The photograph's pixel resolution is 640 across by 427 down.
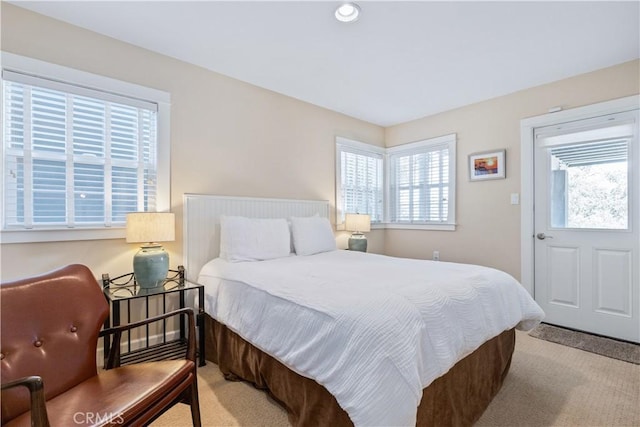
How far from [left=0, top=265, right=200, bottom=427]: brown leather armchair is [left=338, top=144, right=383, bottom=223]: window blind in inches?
117

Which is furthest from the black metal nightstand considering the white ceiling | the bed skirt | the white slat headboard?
the white ceiling

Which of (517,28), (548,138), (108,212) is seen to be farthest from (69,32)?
(548,138)

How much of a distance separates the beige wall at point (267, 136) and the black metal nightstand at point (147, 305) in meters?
0.15

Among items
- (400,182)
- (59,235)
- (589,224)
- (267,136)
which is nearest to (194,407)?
(59,235)

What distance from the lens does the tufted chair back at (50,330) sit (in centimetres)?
120

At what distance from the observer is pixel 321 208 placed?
384 cm

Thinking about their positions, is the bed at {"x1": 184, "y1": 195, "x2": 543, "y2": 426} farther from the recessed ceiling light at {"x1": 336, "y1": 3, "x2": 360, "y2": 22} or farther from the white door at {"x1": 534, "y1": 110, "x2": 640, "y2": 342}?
the recessed ceiling light at {"x1": 336, "y1": 3, "x2": 360, "y2": 22}

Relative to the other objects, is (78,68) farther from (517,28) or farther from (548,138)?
(548,138)

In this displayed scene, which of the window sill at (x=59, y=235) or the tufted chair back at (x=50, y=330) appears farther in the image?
the window sill at (x=59, y=235)

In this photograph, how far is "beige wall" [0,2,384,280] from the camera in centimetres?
212

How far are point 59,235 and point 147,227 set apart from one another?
589 millimetres

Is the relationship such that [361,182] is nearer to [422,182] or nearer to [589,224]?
[422,182]

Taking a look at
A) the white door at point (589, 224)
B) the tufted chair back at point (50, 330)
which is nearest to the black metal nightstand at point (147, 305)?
the tufted chair back at point (50, 330)

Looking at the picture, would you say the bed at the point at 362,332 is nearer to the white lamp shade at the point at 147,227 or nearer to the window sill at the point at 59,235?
the white lamp shade at the point at 147,227
